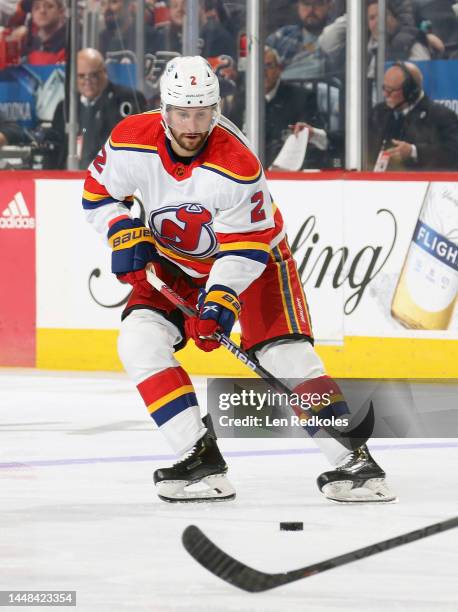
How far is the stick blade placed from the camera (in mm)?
3008

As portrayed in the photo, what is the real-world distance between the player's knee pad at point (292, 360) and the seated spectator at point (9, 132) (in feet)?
10.8

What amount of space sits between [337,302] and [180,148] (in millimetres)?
2481

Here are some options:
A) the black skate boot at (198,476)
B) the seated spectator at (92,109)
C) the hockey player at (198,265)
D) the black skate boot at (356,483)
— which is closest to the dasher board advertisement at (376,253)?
the seated spectator at (92,109)

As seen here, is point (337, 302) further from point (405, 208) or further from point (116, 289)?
point (116, 289)

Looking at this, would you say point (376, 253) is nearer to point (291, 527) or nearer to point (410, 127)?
point (410, 127)

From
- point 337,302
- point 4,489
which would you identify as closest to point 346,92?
point 337,302

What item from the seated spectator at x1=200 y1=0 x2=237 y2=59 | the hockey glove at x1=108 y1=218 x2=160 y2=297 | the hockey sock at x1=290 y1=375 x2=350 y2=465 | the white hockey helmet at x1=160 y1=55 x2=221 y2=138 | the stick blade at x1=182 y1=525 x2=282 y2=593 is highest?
the white hockey helmet at x1=160 y1=55 x2=221 y2=138

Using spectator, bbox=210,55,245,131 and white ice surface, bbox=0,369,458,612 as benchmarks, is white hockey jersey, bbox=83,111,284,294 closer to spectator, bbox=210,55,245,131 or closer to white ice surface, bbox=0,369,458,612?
white ice surface, bbox=0,369,458,612

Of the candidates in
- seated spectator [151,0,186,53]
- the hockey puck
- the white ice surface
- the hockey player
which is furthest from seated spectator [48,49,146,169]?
the hockey puck

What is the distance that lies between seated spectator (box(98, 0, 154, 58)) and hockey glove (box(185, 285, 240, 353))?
3072 mm

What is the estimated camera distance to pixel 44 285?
22.9 ft

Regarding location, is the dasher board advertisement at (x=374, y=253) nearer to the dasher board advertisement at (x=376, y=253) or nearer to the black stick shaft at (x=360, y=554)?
the dasher board advertisement at (x=376, y=253)

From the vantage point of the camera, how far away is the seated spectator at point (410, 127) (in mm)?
6383

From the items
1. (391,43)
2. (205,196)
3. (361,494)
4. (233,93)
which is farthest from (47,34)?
(361,494)
